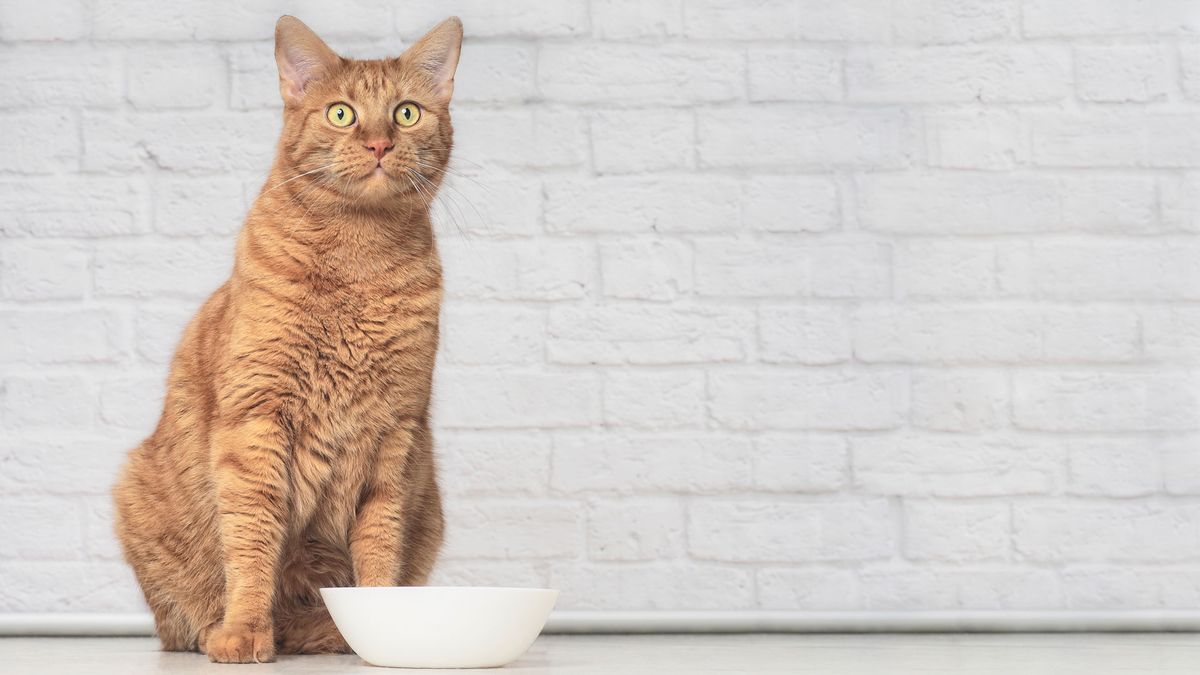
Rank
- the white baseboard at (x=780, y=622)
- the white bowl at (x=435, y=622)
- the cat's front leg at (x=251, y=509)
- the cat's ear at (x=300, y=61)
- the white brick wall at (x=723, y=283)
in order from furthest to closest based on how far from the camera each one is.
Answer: the white brick wall at (x=723, y=283), the white baseboard at (x=780, y=622), the cat's ear at (x=300, y=61), the cat's front leg at (x=251, y=509), the white bowl at (x=435, y=622)

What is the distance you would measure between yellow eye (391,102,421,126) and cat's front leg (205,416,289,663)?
1.16ft

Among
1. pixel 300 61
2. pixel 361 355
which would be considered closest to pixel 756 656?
pixel 361 355

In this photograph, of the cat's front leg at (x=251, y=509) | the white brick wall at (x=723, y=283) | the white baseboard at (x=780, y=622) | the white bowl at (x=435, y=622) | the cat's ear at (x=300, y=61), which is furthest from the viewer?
the white brick wall at (x=723, y=283)

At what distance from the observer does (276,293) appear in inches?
54.6

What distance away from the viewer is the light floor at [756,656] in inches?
50.6

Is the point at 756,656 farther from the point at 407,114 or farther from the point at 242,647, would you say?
the point at 407,114

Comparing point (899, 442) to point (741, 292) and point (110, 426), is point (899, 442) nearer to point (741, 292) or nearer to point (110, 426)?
point (741, 292)

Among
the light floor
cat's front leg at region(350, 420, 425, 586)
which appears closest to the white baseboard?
the light floor

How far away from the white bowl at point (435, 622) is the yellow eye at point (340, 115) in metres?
0.50

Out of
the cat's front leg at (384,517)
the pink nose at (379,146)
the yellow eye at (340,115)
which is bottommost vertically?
the cat's front leg at (384,517)

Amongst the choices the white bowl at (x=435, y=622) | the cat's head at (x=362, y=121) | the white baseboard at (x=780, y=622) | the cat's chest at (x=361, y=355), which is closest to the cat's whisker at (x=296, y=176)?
the cat's head at (x=362, y=121)

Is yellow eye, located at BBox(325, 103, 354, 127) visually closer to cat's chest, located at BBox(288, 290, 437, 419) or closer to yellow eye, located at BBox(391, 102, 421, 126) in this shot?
yellow eye, located at BBox(391, 102, 421, 126)

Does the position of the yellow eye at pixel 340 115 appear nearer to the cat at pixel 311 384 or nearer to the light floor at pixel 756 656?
the cat at pixel 311 384

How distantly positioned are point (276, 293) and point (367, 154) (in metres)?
0.18
